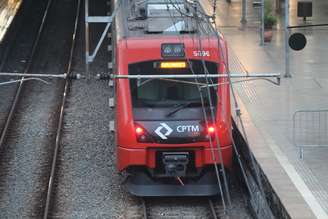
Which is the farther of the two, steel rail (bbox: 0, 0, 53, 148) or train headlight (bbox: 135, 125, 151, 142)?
steel rail (bbox: 0, 0, 53, 148)

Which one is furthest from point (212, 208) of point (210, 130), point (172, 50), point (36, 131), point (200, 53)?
point (36, 131)

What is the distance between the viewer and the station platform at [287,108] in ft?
49.8

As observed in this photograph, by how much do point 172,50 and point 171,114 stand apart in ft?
3.80

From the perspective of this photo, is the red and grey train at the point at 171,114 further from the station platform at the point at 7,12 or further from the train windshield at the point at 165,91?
the station platform at the point at 7,12

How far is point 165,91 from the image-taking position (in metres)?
16.1

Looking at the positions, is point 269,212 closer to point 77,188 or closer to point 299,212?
point 299,212

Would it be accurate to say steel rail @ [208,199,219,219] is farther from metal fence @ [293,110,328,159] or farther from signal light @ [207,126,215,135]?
metal fence @ [293,110,328,159]

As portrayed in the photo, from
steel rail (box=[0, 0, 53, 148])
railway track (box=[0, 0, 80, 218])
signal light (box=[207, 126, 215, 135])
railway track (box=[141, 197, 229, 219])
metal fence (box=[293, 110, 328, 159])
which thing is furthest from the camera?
steel rail (box=[0, 0, 53, 148])

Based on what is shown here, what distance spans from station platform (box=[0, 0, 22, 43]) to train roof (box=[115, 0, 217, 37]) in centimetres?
1188

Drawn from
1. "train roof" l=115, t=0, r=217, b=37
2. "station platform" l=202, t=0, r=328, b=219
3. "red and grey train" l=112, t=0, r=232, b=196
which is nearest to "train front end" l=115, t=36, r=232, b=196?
"red and grey train" l=112, t=0, r=232, b=196

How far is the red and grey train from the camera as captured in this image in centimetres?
1570

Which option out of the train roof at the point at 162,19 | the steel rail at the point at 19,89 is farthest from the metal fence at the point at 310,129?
the steel rail at the point at 19,89

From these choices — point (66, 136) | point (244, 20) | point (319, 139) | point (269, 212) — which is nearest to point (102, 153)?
point (66, 136)

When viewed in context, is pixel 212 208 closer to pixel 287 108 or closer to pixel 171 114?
pixel 171 114
